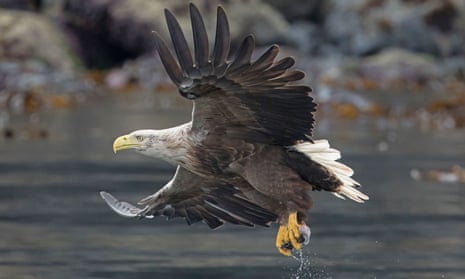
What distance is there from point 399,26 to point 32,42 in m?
9.56

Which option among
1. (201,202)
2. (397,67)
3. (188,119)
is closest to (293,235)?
(201,202)

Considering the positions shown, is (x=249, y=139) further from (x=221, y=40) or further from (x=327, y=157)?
(x=221, y=40)

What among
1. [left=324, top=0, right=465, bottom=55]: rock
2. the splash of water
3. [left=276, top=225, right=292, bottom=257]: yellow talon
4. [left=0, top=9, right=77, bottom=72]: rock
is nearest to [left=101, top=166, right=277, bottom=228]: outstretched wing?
[left=276, top=225, right=292, bottom=257]: yellow talon

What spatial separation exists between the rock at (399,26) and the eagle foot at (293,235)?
1013 inches

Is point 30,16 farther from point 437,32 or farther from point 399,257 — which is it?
point 399,257

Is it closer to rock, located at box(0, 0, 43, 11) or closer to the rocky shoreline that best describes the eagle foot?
the rocky shoreline

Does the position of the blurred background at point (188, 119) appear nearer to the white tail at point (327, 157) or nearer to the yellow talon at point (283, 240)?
the yellow talon at point (283, 240)

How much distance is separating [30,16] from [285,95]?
24192mm

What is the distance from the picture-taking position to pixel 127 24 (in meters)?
31.7

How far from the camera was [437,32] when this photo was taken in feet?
110

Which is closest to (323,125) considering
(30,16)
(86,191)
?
(86,191)

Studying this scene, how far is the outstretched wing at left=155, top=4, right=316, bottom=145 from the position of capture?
692cm

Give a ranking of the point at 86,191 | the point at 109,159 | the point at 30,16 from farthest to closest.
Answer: the point at 30,16, the point at 109,159, the point at 86,191

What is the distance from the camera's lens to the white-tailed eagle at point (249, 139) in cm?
709
